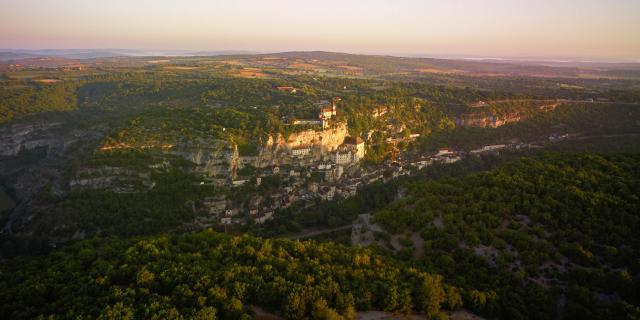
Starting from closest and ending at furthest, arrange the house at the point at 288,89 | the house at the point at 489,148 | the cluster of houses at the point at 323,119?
the cluster of houses at the point at 323,119 < the house at the point at 489,148 < the house at the point at 288,89

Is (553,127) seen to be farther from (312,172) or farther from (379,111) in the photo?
(312,172)

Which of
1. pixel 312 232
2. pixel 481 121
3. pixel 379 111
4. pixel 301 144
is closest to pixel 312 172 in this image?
pixel 301 144

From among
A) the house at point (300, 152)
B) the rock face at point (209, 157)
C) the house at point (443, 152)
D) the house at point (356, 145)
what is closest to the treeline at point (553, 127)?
the house at point (443, 152)

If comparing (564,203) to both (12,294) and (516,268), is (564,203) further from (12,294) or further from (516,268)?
(12,294)

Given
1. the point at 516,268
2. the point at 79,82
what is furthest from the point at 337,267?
the point at 79,82

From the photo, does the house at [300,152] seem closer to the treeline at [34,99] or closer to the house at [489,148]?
the house at [489,148]

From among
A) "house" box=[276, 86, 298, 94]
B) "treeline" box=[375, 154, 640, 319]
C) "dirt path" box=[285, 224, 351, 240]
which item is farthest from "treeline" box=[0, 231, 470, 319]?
"house" box=[276, 86, 298, 94]
